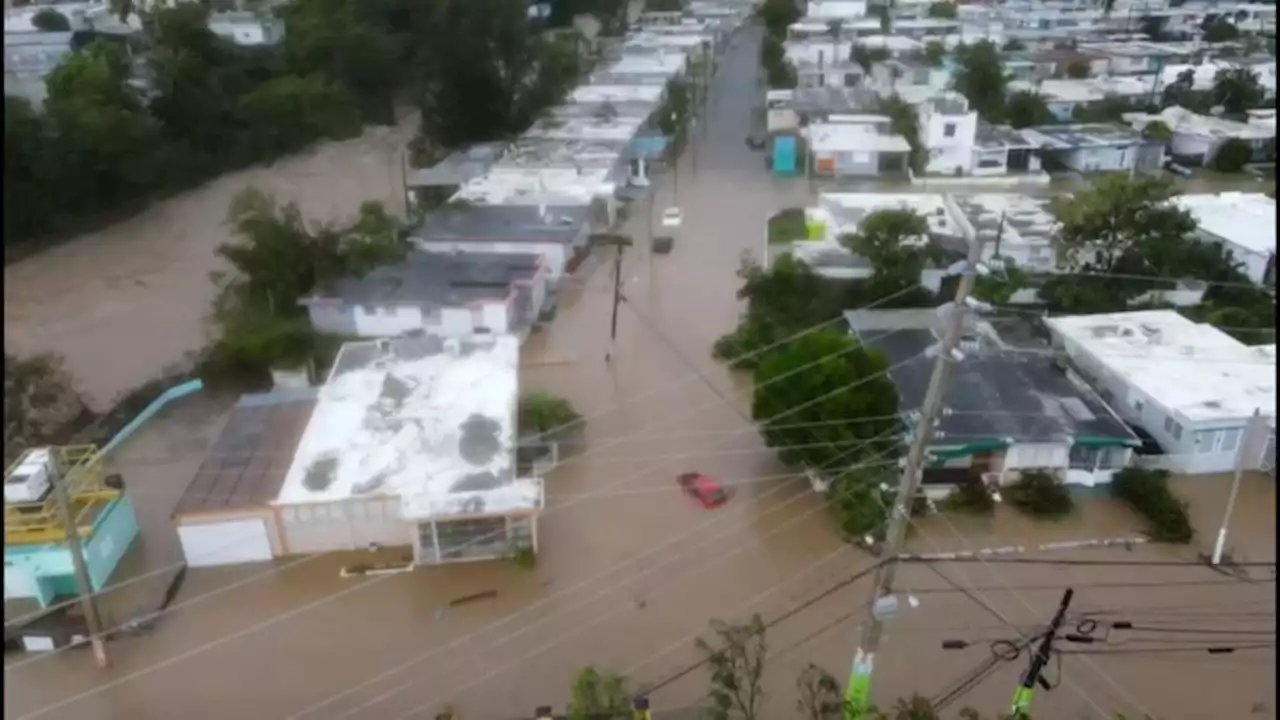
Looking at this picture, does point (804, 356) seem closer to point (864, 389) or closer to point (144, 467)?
A: point (864, 389)

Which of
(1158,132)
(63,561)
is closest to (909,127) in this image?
(1158,132)

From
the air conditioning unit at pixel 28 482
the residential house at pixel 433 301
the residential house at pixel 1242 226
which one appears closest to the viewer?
the air conditioning unit at pixel 28 482

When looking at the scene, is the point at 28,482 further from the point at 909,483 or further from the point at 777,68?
the point at 777,68

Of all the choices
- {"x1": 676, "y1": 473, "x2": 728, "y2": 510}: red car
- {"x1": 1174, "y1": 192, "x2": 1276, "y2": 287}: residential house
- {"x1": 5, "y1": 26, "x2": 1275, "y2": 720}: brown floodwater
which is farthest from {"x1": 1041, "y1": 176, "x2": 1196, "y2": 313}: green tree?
{"x1": 676, "y1": 473, "x2": 728, "y2": 510}: red car

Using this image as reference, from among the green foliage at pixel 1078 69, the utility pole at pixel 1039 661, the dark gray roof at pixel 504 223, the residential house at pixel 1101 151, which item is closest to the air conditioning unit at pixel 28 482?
the dark gray roof at pixel 504 223

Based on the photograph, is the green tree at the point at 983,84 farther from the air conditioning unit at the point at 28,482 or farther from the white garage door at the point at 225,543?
the air conditioning unit at the point at 28,482

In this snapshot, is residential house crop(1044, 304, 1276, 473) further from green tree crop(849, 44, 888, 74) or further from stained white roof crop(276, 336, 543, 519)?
green tree crop(849, 44, 888, 74)
